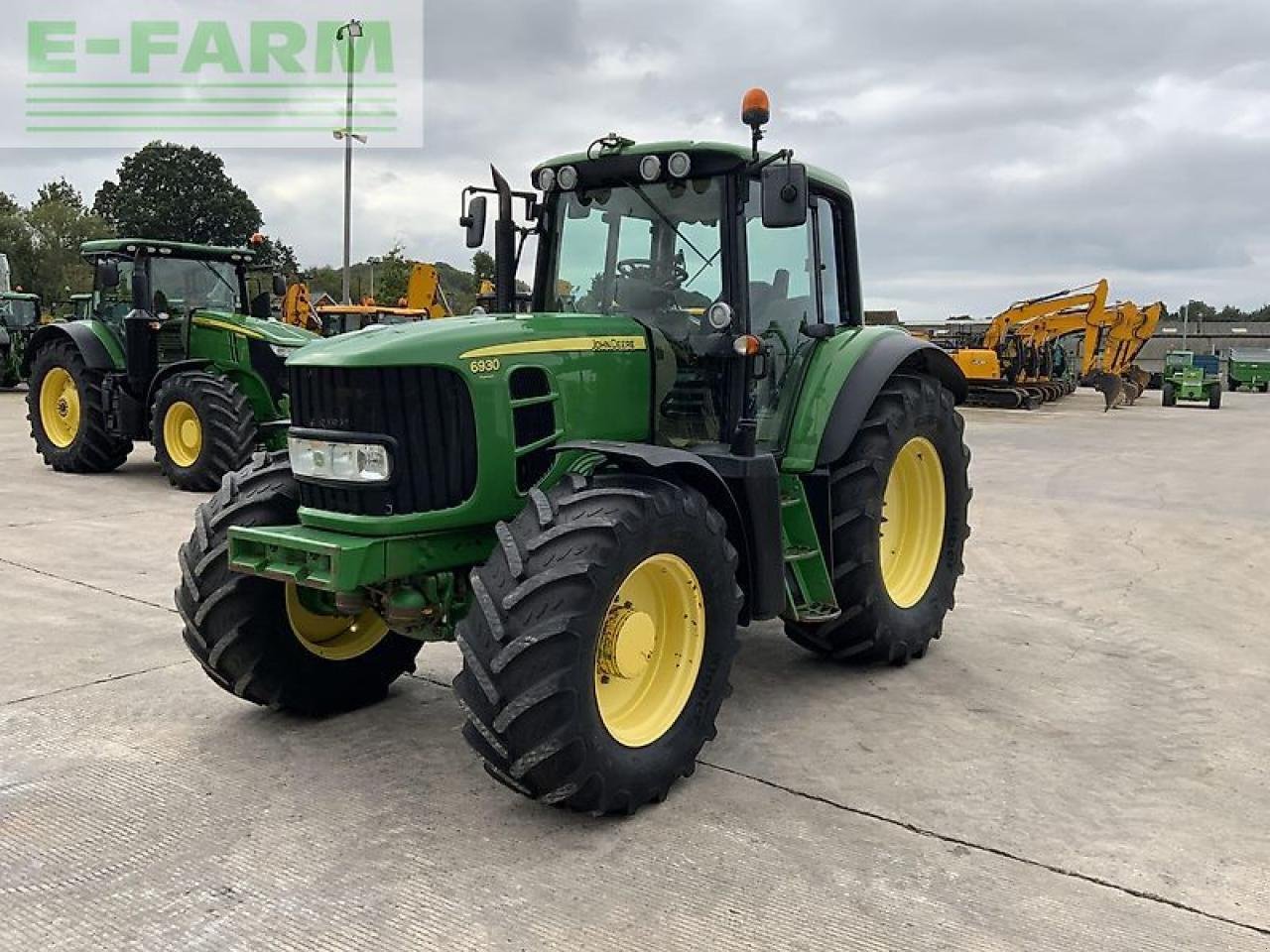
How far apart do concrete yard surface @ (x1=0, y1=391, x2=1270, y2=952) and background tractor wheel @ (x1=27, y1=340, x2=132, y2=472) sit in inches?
228

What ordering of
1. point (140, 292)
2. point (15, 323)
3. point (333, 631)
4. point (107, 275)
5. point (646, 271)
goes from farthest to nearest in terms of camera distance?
1. point (15, 323)
2. point (107, 275)
3. point (140, 292)
4. point (646, 271)
5. point (333, 631)

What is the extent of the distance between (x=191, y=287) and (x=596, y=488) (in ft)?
32.5

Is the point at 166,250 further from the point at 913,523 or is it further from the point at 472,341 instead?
the point at 472,341

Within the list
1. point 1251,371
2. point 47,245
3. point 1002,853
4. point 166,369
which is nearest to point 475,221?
point 1002,853

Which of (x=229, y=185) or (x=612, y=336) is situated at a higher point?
(x=229, y=185)

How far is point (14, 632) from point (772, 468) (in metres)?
4.10

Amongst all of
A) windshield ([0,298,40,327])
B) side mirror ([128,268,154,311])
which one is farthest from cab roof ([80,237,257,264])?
windshield ([0,298,40,327])

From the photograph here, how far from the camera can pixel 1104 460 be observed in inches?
586

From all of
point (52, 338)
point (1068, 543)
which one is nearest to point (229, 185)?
point (52, 338)

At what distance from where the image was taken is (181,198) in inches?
2763

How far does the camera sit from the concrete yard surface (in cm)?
296

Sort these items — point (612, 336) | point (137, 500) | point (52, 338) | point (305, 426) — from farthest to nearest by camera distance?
point (52, 338)
point (137, 500)
point (612, 336)
point (305, 426)

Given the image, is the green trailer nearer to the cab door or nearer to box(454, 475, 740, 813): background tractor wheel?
the cab door

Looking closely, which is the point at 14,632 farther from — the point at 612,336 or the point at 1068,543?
the point at 1068,543
